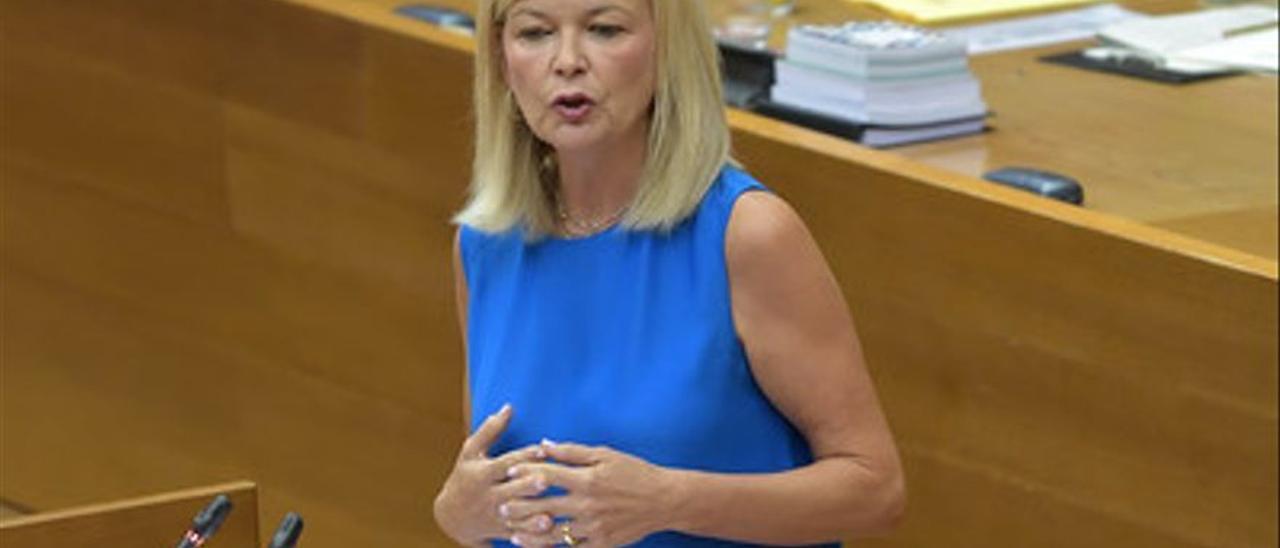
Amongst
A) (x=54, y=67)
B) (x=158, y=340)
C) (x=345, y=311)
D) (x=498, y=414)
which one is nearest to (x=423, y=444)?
(x=345, y=311)

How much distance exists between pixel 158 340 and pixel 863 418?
1.97m

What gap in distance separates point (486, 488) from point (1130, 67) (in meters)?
2.31

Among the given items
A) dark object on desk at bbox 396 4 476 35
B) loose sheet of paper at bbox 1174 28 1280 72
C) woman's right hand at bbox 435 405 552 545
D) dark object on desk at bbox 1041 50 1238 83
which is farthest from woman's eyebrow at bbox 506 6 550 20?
loose sheet of paper at bbox 1174 28 1280 72

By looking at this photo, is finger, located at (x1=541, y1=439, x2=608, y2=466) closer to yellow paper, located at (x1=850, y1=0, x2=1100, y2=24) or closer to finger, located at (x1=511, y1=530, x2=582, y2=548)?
finger, located at (x1=511, y1=530, x2=582, y2=548)

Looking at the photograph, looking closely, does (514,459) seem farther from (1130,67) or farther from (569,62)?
(1130,67)

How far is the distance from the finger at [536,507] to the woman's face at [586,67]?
252 millimetres

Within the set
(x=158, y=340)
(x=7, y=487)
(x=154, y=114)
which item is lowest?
(x=7, y=487)

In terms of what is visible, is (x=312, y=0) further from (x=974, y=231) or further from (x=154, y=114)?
(x=974, y=231)

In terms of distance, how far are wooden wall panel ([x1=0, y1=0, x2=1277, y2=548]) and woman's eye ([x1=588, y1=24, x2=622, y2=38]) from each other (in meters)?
0.81

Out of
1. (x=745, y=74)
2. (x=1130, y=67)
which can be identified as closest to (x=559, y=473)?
(x=745, y=74)

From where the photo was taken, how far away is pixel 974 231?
9.70 ft

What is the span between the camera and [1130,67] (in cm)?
425

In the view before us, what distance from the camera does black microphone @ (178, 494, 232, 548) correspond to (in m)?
2.17

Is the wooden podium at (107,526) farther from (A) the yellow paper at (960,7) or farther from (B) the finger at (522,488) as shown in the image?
(A) the yellow paper at (960,7)
